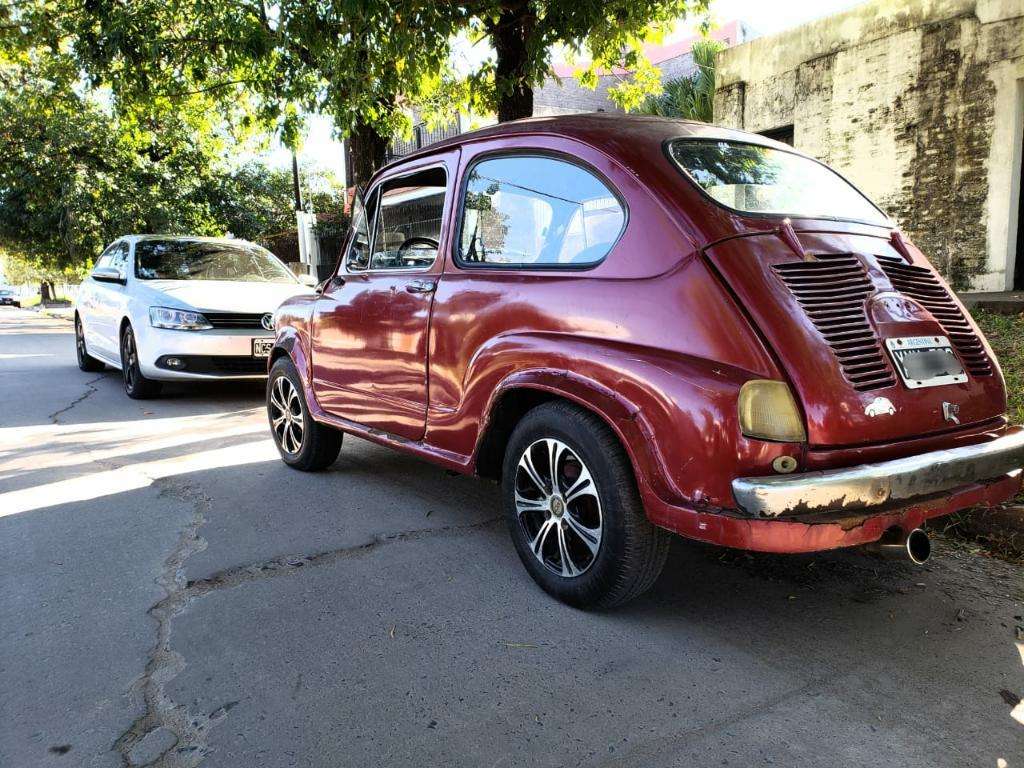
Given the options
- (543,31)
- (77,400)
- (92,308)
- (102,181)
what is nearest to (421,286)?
(543,31)

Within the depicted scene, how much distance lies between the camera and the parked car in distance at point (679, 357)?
2.45 m

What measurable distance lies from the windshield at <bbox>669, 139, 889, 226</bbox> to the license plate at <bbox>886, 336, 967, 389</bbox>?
65cm

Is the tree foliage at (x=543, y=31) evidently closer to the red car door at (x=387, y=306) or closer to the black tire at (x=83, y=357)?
the red car door at (x=387, y=306)

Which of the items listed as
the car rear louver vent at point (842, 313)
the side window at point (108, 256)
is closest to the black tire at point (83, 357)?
the side window at point (108, 256)

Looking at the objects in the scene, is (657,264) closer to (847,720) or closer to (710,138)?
(710,138)

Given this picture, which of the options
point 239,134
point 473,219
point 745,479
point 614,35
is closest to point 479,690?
point 745,479

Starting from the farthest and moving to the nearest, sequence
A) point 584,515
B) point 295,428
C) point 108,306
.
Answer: point 108,306
point 295,428
point 584,515

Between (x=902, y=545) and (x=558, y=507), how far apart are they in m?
1.24

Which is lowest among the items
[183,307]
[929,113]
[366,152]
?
[183,307]

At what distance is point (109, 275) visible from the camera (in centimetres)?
850

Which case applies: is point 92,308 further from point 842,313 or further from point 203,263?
point 842,313

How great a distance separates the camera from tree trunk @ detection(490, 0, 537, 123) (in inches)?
316

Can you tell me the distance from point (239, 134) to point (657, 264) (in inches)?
551

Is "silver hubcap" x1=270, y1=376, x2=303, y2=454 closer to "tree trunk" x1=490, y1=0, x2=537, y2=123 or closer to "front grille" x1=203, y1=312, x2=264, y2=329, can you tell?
"front grille" x1=203, y1=312, x2=264, y2=329
